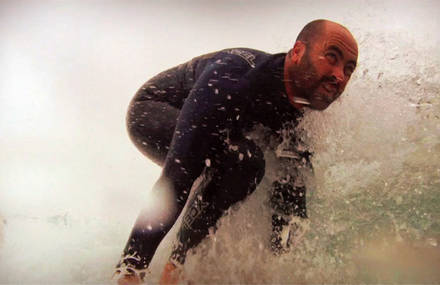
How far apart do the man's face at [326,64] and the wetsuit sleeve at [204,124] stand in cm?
11

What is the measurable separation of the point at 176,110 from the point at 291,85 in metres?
0.29

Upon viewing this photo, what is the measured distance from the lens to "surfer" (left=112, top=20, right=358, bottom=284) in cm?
76

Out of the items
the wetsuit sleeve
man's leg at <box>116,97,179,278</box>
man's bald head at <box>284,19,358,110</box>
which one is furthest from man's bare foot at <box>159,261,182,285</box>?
man's bald head at <box>284,19,358,110</box>

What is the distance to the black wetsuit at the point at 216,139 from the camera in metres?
0.76

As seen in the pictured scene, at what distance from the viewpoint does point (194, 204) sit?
2.72ft

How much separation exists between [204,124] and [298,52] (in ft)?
0.74

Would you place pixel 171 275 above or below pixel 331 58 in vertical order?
below

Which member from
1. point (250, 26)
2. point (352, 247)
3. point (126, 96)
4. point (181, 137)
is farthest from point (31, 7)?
point (352, 247)

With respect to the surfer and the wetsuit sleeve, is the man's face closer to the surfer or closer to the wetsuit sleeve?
the surfer

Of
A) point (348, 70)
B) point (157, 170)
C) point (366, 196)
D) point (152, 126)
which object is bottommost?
point (157, 170)

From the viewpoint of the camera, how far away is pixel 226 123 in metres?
0.79

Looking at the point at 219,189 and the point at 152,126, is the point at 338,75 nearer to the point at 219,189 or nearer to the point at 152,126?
the point at 219,189

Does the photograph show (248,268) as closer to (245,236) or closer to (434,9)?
(245,236)

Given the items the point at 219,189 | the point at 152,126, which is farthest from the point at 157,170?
the point at 219,189
